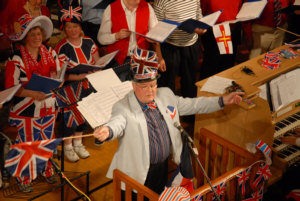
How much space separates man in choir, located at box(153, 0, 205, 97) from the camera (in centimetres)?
403

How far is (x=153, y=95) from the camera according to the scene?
2.62m

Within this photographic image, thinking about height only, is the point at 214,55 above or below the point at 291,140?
above

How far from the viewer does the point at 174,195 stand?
2.35 m

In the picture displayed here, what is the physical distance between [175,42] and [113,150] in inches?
56.9

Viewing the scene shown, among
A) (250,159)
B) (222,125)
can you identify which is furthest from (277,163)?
(250,159)

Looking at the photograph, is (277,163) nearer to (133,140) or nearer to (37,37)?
(133,140)

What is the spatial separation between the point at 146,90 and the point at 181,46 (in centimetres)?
178

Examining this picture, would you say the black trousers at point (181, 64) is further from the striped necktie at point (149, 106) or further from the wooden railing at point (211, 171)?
the striped necktie at point (149, 106)

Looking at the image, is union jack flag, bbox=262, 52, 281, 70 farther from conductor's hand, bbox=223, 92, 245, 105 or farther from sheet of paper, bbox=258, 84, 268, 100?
conductor's hand, bbox=223, 92, 245, 105

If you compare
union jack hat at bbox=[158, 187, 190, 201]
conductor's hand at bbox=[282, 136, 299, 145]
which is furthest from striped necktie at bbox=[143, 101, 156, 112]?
conductor's hand at bbox=[282, 136, 299, 145]

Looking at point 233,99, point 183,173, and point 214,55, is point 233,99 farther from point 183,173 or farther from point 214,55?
point 214,55

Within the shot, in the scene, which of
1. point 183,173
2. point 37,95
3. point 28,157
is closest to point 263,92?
point 183,173

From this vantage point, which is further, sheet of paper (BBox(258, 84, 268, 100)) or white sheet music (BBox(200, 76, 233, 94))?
sheet of paper (BBox(258, 84, 268, 100))

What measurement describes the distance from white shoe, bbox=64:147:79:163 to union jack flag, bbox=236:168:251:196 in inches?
79.5
